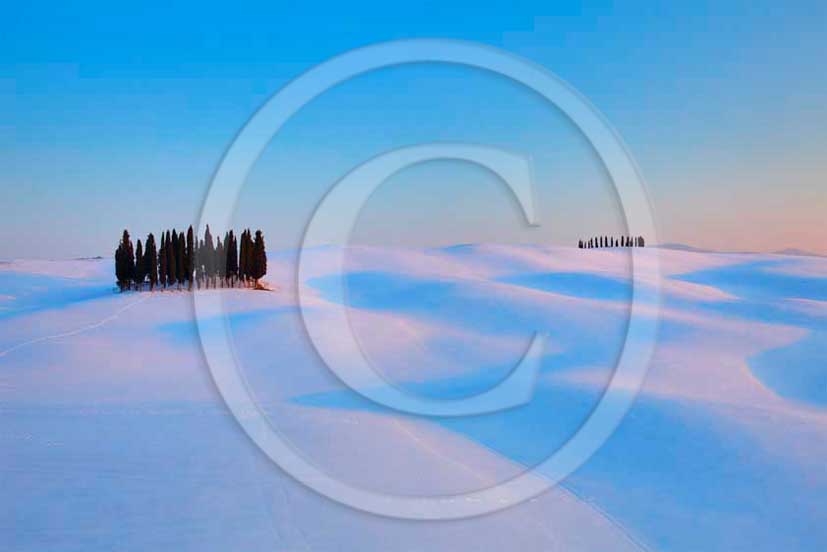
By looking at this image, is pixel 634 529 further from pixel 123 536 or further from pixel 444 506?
pixel 123 536

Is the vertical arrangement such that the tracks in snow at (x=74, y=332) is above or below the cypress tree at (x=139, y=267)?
below

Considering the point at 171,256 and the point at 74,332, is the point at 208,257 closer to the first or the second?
the point at 171,256

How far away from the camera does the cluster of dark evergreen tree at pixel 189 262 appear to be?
131ft

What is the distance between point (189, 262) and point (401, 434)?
29855 millimetres

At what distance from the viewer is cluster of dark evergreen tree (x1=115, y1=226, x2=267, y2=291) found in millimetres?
40000

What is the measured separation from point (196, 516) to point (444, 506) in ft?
14.9

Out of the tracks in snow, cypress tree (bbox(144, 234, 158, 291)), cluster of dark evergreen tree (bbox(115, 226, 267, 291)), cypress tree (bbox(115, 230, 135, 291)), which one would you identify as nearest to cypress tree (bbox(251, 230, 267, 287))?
cluster of dark evergreen tree (bbox(115, 226, 267, 291))

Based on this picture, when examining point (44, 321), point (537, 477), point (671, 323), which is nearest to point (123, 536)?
point (537, 477)

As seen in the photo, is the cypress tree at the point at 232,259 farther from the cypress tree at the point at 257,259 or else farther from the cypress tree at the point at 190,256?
the cypress tree at the point at 190,256

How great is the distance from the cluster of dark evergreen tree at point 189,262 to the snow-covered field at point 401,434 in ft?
24.2

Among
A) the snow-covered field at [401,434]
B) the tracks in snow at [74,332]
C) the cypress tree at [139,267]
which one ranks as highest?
the cypress tree at [139,267]

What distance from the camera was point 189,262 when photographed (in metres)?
40.3

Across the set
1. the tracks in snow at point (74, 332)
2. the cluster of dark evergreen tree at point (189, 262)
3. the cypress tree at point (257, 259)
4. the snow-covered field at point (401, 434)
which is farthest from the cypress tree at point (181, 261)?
the tracks in snow at point (74, 332)

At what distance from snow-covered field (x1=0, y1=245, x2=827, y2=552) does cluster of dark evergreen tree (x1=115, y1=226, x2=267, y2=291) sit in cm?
737
